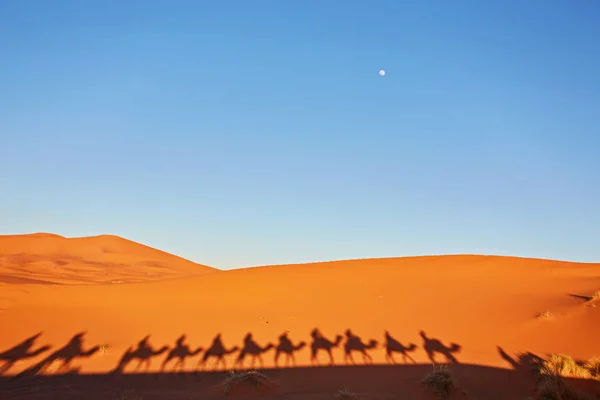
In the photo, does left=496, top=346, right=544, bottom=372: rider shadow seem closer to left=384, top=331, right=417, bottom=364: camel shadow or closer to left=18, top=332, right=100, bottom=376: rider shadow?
left=384, top=331, right=417, bottom=364: camel shadow

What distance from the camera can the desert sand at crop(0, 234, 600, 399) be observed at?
10.1 meters

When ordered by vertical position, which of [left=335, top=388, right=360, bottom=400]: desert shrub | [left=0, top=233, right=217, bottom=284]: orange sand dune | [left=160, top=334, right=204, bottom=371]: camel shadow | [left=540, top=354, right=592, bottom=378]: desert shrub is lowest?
[left=335, top=388, right=360, bottom=400]: desert shrub

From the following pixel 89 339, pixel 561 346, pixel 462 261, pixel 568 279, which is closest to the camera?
pixel 561 346

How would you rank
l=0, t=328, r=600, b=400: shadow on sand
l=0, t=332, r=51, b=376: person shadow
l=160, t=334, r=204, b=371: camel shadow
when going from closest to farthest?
1. l=0, t=328, r=600, b=400: shadow on sand
2. l=160, t=334, r=204, b=371: camel shadow
3. l=0, t=332, r=51, b=376: person shadow

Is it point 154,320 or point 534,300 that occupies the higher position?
point 534,300

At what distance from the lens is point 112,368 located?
11.5 metres

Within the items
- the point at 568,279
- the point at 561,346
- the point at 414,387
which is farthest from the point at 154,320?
the point at 568,279

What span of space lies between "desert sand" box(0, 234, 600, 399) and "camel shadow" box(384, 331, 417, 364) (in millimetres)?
48

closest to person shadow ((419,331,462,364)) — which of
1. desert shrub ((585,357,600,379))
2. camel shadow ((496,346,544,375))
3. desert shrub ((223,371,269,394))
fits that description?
camel shadow ((496,346,544,375))

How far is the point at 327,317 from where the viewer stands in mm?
14930

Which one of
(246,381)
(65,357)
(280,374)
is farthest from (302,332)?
(65,357)

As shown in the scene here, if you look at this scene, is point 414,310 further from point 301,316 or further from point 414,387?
point 414,387

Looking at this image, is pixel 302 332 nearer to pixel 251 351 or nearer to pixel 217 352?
pixel 251 351

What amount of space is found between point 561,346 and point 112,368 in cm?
1034
